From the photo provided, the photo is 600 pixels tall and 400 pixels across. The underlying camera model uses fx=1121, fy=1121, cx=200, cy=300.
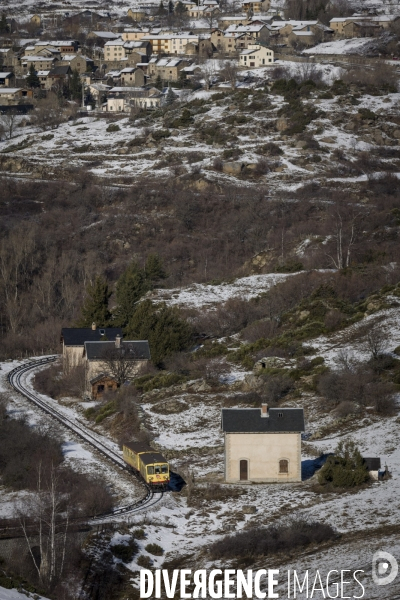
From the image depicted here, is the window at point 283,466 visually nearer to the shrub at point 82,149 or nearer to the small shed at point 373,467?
the small shed at point 373,467

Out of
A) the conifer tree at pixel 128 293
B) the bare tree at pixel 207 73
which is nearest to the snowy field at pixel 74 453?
the conifer tree at pixel 128 293

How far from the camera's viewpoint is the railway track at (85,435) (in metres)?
37.9

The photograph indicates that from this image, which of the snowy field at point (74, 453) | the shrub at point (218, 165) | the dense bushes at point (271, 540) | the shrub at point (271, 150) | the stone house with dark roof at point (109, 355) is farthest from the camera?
the shrub at point (271, 150)

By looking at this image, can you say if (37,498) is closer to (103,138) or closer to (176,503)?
(176,503)

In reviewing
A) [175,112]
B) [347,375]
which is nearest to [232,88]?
[175,112]

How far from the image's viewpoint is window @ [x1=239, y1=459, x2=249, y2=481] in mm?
41844

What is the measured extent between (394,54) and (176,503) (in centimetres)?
11609

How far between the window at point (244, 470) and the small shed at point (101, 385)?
1665 cm

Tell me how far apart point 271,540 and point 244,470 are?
7616 mm

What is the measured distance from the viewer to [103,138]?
406 ft

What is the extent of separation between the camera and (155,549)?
34938mm

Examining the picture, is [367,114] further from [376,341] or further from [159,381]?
[159,381]

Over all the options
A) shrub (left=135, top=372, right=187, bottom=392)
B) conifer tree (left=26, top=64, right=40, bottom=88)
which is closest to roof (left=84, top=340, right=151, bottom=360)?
shrub (left=135, top=372, right=187, bottom=392)

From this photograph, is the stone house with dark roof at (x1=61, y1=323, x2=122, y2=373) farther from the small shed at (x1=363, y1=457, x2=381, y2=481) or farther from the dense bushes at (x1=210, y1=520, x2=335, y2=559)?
the dense bushes at (x1=210, y1=520, x2=335, y2=559)
